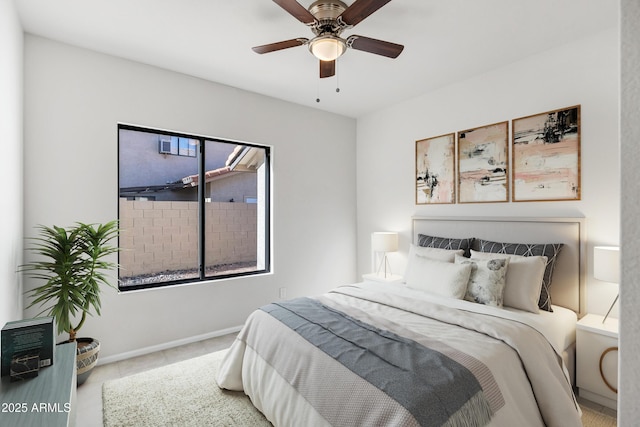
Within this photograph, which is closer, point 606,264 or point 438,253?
point 606,264

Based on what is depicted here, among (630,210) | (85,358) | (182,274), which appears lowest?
(85,358)

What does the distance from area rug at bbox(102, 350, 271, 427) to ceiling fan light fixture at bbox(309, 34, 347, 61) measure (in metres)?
2.41

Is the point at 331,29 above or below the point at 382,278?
above

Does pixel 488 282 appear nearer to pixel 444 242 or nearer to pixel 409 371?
pixel 444 242

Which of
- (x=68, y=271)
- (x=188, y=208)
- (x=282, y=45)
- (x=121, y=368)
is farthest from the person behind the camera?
(x=188, y=208)

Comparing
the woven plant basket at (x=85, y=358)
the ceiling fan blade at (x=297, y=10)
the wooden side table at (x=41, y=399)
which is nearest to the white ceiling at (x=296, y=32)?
the ceiling fan blade at (x=297, y=10)

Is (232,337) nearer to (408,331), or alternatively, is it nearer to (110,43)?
(408,331)

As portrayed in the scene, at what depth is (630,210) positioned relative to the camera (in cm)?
67

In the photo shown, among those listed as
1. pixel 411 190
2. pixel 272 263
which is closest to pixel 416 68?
pixel 411 190

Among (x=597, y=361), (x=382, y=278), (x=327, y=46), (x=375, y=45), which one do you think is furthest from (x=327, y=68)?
(x=597, y=361)

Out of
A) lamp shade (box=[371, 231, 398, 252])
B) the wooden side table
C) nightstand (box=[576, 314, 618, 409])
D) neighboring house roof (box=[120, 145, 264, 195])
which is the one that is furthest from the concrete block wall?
nightstand (box=[576, 314, 618, 409])

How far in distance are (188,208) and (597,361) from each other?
367 centimetres

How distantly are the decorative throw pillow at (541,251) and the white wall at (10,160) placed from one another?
353 centimetres

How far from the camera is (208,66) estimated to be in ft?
10.2
